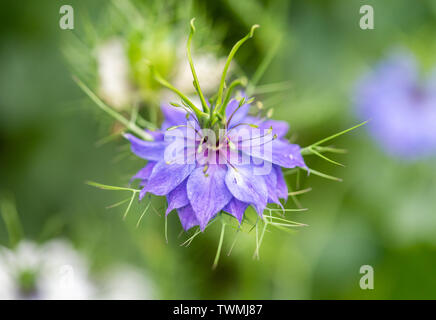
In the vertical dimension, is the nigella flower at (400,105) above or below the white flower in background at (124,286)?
above

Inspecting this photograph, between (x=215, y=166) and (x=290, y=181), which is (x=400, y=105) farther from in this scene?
(x=215, y=166)

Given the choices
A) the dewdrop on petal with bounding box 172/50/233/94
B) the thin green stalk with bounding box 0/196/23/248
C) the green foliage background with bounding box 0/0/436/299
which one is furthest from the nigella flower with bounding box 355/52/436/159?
the thin green stalk with bounding box 0/196/23/248

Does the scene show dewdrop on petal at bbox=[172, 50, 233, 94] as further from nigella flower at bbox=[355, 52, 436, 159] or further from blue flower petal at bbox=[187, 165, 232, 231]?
nigella flower at bbox=[355, 52, 436, 159]

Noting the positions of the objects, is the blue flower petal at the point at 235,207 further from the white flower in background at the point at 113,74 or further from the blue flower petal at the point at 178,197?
the white flower in background at the point at 113,74

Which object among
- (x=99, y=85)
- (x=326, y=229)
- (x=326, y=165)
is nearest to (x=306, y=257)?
(x=326, y=229)

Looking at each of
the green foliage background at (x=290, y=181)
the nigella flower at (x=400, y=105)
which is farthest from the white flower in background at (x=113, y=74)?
the nigella flower at (x=400, y=105)
